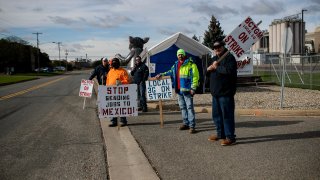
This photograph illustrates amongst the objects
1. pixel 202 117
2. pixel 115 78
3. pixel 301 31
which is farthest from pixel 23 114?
pixel 301 31

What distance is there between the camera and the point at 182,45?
1970 cm

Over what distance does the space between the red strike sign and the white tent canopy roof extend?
9889 millimetres

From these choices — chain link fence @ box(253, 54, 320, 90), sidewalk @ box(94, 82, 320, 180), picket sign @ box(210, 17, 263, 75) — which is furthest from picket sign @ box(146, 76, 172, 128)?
chain link fence @ box(253, 54, 320, 90)

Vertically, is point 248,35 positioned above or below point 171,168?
above

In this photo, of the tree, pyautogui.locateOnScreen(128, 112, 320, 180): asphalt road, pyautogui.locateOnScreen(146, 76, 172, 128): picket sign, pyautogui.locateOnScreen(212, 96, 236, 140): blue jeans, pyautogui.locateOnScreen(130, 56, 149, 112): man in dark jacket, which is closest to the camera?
pyautogui.locateOnScreen(128, 112, 320, 180): asphalt road

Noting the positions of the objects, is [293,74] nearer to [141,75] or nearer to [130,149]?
[141,75]

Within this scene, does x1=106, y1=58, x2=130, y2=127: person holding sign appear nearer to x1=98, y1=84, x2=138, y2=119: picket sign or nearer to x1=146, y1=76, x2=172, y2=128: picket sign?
x1=98, y1=84, x2=138, y2=119: picket sign

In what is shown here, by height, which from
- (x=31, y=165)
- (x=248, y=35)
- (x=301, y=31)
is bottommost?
(x=31, y=165)

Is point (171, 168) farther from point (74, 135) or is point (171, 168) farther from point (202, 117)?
point (202, 117)

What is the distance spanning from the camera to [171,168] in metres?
6.02

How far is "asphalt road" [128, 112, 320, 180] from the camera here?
5684 millimetres

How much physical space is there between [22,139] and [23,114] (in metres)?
4.81

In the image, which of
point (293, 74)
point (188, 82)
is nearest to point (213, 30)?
point (293, 74)

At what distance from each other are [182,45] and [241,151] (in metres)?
13.2
